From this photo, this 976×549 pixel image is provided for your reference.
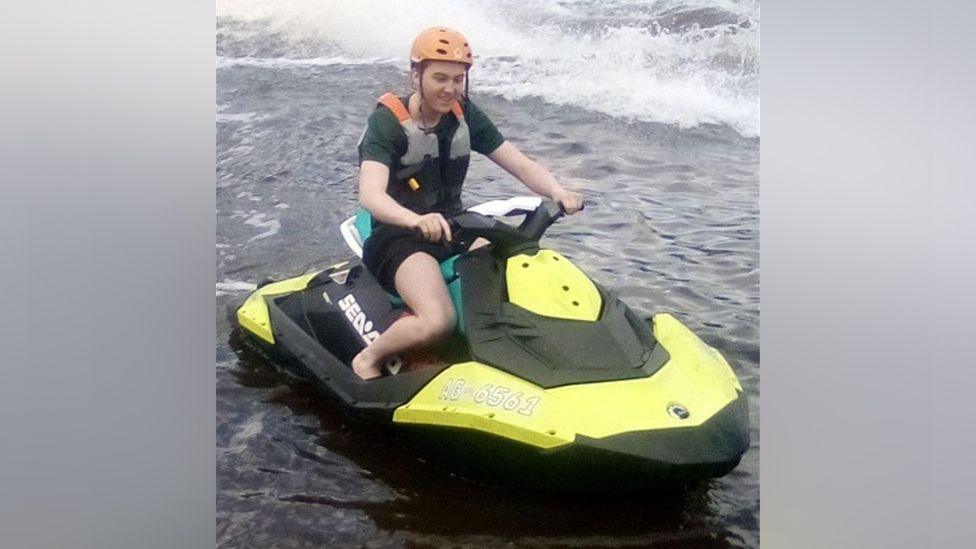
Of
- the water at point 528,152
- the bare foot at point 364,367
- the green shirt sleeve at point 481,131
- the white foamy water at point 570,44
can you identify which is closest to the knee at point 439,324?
the bare foot at point 364,367

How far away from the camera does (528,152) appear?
1.73 meters

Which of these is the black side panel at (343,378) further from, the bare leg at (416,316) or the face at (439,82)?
the face at (439,82)

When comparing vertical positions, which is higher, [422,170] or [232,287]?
[422,170]

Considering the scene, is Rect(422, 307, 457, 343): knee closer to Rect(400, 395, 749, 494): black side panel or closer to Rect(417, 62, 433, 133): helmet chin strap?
Rect(400, 395, 749, 494): black side panel

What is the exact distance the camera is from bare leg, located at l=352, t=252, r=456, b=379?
5.33ft

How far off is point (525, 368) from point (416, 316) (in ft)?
0.79

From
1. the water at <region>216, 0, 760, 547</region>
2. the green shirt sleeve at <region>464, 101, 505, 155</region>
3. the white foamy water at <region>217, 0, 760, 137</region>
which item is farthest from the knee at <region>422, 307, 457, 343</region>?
the white foamy water at <region>217, 0, 760, 137</region>

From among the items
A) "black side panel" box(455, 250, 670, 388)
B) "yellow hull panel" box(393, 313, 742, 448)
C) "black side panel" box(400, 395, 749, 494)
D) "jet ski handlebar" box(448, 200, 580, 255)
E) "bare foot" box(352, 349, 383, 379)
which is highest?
"jet ski handlebar" box(448, 200, 580, 255)

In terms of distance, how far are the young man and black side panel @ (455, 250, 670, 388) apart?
82 mm

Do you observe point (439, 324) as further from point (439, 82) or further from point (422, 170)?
point (439, 82)

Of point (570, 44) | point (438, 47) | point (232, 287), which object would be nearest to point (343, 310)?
point (232, 287)

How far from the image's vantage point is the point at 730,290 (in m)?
1.73
